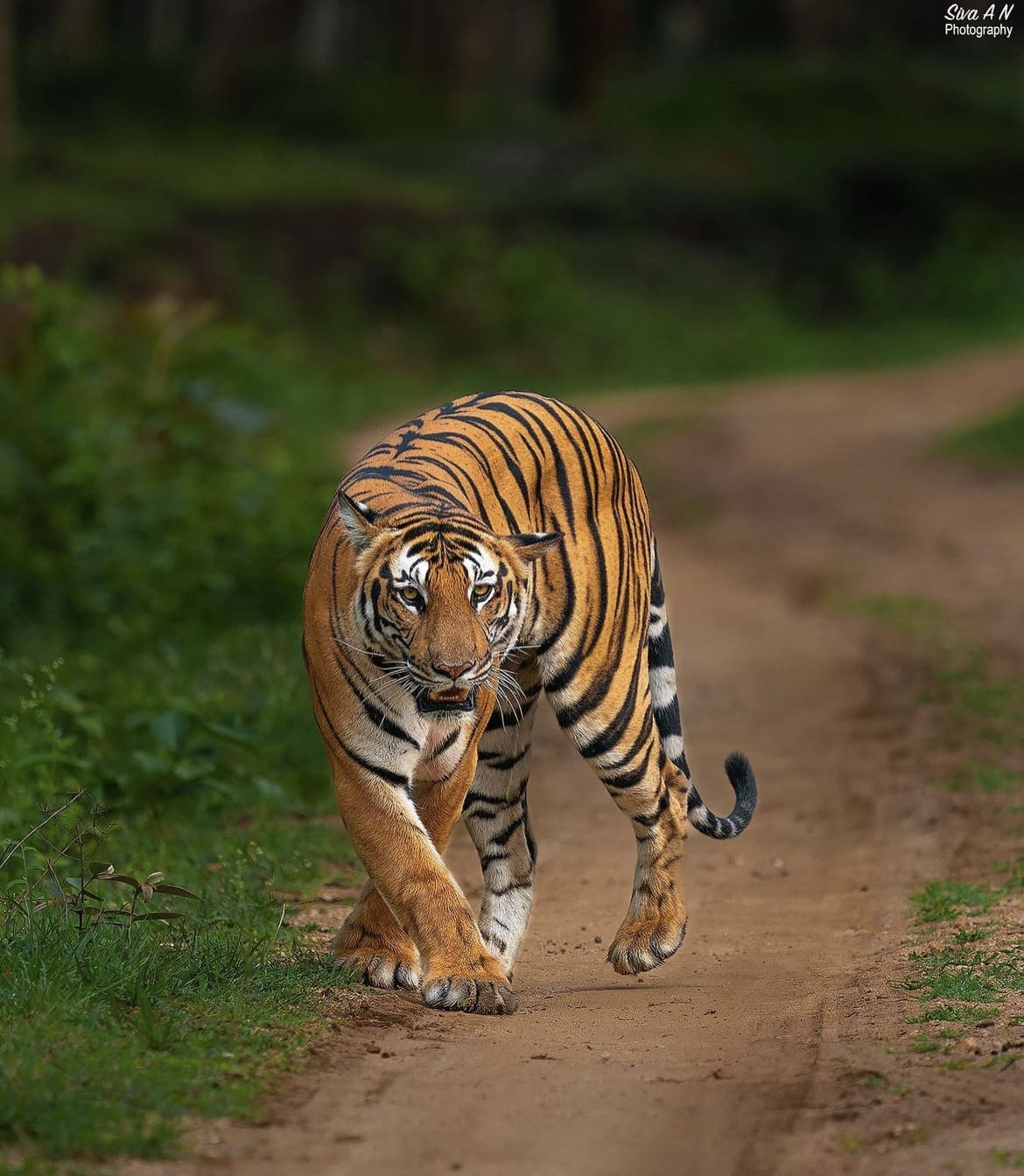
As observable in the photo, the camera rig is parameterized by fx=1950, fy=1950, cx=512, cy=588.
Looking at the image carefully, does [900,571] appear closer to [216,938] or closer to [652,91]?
[216,938]

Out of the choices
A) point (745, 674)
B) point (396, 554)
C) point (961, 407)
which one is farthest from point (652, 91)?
point (396, 554)

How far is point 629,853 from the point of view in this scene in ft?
19.9

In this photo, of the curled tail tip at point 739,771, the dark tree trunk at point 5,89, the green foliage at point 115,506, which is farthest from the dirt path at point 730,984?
the dark tree trunk at point 5,89

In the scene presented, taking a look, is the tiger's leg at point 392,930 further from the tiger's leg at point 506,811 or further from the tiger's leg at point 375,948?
the tiger's leg at point 506,811

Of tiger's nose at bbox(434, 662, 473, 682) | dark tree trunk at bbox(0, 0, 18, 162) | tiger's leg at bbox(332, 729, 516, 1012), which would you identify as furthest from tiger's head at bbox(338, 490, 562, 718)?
dark tree trunk at bbox(0, 0, 18, 162)

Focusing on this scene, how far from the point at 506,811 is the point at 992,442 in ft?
34.4

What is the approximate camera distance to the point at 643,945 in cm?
464

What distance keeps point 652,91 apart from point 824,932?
22581 mm

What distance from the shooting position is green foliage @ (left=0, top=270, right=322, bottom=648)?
7844 mm

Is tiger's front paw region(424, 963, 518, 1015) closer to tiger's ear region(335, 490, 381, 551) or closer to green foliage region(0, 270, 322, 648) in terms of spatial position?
tiger's ear region(335, 490, 381, 551)

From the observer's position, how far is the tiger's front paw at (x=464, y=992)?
13.7 feet

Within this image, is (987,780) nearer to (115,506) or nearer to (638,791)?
(638,791)

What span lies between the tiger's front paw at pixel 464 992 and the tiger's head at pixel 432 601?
0.56 meters

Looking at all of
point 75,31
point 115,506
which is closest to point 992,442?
point 115,506
